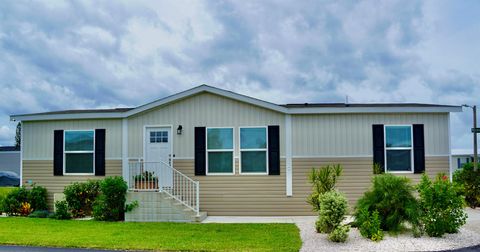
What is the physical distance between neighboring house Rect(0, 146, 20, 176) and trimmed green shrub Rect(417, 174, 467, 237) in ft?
99.8

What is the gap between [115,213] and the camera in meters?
12.5

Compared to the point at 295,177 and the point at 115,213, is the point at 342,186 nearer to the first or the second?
the point at 295,177

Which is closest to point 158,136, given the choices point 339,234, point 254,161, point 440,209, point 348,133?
point 254,161

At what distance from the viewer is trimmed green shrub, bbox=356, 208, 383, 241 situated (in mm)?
8797

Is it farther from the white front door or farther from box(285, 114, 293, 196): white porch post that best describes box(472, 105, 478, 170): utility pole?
the white front door

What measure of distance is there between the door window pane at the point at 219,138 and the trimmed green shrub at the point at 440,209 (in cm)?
613

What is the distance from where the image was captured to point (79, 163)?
14320 mm

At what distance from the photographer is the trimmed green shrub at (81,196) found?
13297 millimetres

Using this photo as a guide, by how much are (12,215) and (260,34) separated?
32.8 ft

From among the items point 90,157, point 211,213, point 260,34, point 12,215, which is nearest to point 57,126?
point 90,157

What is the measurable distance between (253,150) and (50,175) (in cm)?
688

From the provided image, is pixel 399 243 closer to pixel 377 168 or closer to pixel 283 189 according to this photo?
pixel 377 168

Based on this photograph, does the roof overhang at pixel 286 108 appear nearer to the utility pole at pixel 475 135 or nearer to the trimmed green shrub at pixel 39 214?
the utility pole at pixel 475 135

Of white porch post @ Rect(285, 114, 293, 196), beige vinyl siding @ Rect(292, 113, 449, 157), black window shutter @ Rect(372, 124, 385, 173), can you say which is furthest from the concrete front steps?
black window shutter @ Rect(372, 124, 385, 173)
